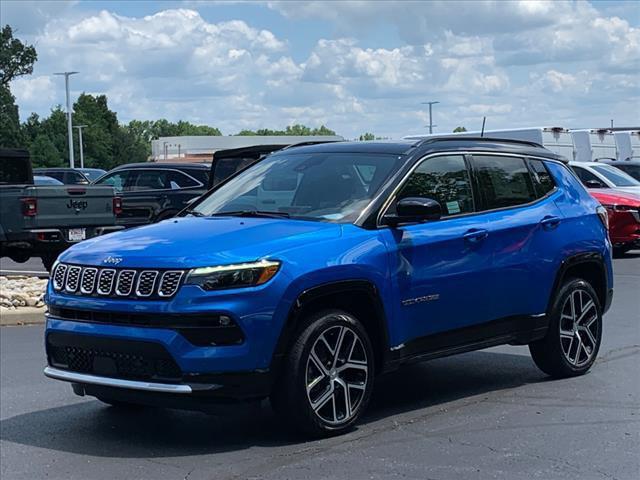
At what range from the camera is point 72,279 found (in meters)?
5.97

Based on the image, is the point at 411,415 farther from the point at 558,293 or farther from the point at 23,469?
the point at 23,469

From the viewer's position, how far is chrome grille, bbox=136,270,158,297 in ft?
18.3

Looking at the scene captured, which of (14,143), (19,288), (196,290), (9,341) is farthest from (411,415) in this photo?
(14,143)

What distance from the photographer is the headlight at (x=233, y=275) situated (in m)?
5.51

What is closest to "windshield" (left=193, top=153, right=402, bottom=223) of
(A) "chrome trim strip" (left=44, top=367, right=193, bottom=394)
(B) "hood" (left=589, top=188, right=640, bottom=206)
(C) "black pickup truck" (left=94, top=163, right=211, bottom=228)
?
(A) "chrome trim strip" (left=44, top=367, right=193, bottom=394)

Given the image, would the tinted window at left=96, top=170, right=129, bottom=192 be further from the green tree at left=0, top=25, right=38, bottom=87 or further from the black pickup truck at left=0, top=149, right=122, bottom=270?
the green tree at left=0, top=25, right=38, bottom=87

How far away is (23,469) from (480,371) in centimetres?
388

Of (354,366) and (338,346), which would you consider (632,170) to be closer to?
(354,366)

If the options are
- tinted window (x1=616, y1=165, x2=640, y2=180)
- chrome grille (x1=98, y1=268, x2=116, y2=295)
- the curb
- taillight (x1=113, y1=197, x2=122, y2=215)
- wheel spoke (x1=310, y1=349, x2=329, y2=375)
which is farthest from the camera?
tinted window (x1=616, y1=165, x2=640, y2=180)

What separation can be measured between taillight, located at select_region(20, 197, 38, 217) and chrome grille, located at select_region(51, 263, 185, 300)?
385 inches

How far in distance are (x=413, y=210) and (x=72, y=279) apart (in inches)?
83.5

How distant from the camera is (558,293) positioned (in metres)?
7.57

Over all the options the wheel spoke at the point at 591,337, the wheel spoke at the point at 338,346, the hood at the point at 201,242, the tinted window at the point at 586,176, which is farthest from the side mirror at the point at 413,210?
the tinted window at the point at 586,176

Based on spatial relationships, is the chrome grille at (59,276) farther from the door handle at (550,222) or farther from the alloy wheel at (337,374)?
the door handle at (550,222)
